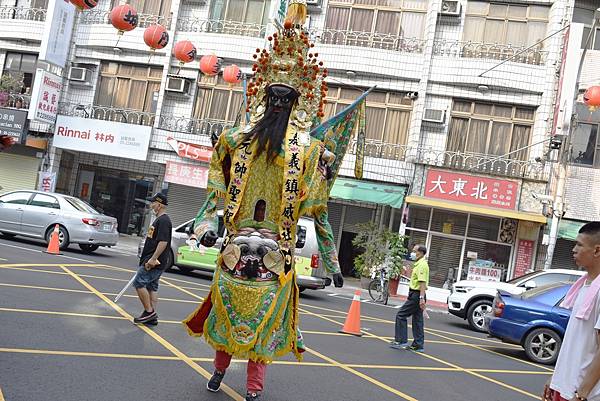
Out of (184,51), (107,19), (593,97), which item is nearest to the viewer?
(593,97)

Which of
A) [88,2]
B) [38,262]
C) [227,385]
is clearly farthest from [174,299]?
[88,2]

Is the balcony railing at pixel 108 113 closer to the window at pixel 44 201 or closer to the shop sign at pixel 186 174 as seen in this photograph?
the shop sign at pixel 186 174

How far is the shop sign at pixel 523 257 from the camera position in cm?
1844

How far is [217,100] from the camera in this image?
833 inches

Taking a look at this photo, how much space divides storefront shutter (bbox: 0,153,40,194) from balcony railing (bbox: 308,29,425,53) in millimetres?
11580

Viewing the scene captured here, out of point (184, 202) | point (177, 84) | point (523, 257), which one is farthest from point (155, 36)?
point (523, 257)

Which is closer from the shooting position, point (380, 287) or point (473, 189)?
point (380, 287)

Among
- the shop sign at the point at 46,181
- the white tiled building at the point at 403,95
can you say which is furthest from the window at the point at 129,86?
the shop sign at the point at 46,181

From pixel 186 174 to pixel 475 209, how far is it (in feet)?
31.8

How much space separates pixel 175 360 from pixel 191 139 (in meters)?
15.8

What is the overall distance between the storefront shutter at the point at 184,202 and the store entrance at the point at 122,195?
141cm

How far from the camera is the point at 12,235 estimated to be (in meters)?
16.0

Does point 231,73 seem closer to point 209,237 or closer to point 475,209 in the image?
point 475,209

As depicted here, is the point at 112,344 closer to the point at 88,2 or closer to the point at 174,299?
the point at 174,299
